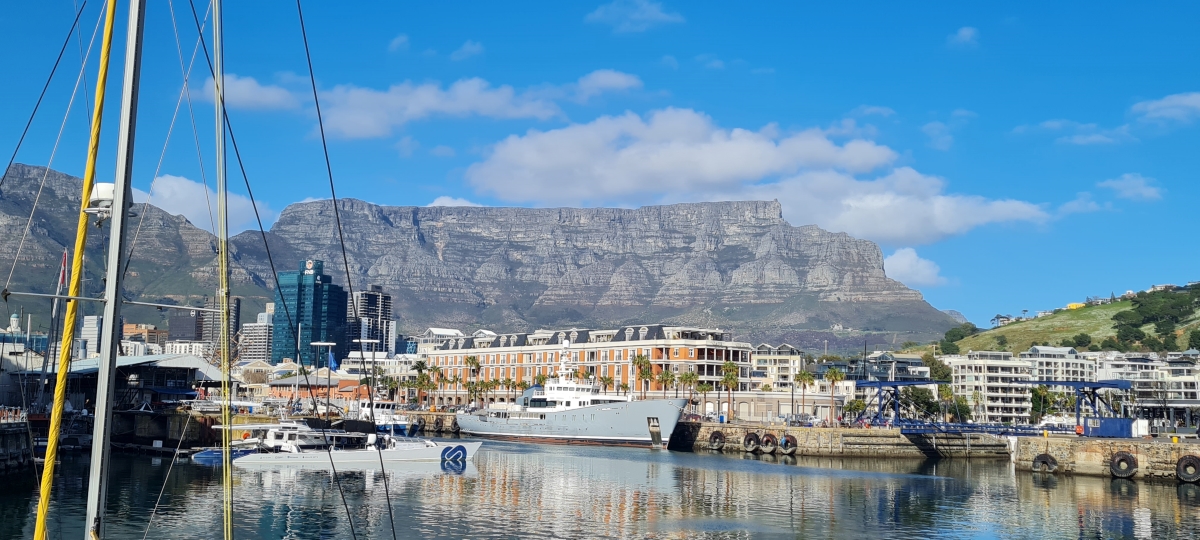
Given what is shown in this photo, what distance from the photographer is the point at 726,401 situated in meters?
148


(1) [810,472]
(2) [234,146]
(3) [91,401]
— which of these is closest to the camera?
(2) [234,146]

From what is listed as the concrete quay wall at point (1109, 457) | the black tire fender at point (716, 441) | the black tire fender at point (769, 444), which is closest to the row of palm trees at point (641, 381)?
the black tire fender at point (716, 441)

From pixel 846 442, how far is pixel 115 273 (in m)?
92.6

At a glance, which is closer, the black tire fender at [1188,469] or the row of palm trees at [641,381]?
the black tire fender at [1188,469]

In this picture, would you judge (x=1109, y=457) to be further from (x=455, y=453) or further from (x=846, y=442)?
(x=455, y=453)

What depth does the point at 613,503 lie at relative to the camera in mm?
55156

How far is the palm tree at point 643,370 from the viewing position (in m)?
147

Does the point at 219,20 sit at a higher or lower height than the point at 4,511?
higher

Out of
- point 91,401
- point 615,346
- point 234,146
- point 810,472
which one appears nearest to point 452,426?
point 615,346

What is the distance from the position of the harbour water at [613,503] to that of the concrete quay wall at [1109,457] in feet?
7.12

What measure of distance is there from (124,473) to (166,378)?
A: 48.5 metres

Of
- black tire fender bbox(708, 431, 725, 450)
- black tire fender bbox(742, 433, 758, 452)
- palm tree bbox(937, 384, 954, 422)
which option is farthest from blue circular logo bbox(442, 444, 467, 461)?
palm tree bbox(937, 384, 954, 422)

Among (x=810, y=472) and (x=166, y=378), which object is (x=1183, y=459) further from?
(x=166, y=378)

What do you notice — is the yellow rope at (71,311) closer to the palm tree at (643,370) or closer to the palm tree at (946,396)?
the palm tree at (643,370)
